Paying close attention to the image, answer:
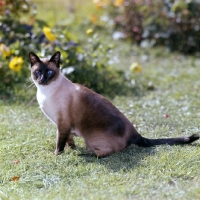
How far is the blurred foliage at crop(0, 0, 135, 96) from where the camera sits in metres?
5.80

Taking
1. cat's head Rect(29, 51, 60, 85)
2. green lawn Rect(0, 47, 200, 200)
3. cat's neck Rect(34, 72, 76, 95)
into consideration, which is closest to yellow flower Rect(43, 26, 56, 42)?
green lawn Rect(0, 47, 200, 200)

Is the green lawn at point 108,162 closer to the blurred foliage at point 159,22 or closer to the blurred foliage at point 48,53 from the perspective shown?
the blurred foliage at point 48,53

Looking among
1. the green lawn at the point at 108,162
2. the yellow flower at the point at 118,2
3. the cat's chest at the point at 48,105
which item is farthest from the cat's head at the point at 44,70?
the yellow flower at the point at 118,2

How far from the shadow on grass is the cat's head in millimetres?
744

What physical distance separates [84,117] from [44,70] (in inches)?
21.5

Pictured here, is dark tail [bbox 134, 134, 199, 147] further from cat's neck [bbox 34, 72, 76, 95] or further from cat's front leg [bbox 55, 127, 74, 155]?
cat's neck [bbox 34, 72, 76, 95]

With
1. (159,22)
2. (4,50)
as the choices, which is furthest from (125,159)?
(159,22)

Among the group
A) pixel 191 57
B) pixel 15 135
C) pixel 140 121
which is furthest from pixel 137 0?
pixel 15 135

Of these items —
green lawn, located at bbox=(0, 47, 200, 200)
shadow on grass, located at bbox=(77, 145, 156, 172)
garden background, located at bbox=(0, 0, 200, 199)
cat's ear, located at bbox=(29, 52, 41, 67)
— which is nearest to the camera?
green lawn, located at bbox=(0, 47, 200, 200)

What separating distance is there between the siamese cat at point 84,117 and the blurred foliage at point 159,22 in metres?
3.61

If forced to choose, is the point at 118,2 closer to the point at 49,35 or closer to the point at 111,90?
the point at 111,90

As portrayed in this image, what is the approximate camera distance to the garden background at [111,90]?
3510mm

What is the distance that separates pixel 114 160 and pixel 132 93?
87.3 inches

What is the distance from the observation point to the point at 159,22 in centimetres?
768
